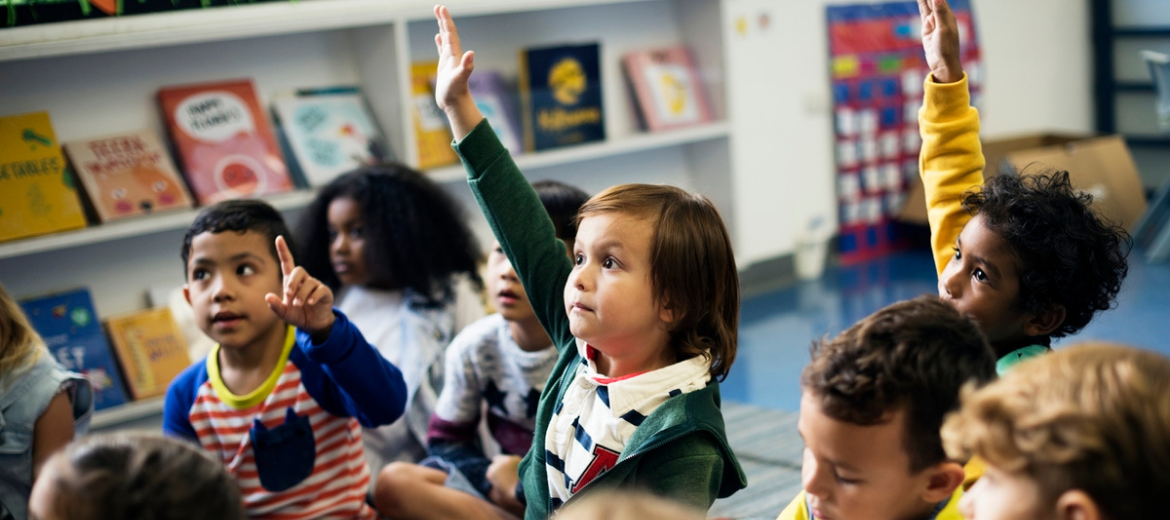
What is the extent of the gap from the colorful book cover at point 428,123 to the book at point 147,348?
885 millimetres

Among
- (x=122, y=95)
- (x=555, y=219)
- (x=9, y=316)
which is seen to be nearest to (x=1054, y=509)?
(x=555, y=219)

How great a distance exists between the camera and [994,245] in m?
1.33

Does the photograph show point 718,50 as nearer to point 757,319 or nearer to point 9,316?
point 757,319

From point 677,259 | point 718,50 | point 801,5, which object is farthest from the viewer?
point 801,5

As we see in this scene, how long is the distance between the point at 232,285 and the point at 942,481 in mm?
1113

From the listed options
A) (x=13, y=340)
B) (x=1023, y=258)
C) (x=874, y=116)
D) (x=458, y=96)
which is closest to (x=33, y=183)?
(x=13, y=340)

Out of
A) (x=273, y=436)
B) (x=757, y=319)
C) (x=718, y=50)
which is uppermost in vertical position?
(x=718, y=50)

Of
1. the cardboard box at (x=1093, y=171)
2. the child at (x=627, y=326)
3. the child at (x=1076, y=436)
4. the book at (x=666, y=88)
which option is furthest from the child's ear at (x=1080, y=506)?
the cardboard box at (x=1093, y=171)

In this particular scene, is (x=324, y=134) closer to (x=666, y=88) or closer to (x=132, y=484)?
(x=666, y=88)

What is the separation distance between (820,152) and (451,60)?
11.3 ft

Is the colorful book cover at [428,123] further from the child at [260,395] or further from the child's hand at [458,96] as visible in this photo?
the child's hand at [458,96]

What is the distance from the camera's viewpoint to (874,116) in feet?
15.3

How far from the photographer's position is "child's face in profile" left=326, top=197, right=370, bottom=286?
2.19m

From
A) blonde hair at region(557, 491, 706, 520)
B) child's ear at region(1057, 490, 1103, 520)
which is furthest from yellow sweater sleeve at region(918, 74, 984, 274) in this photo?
blonde hair at region(557, 491, 706, 520)
